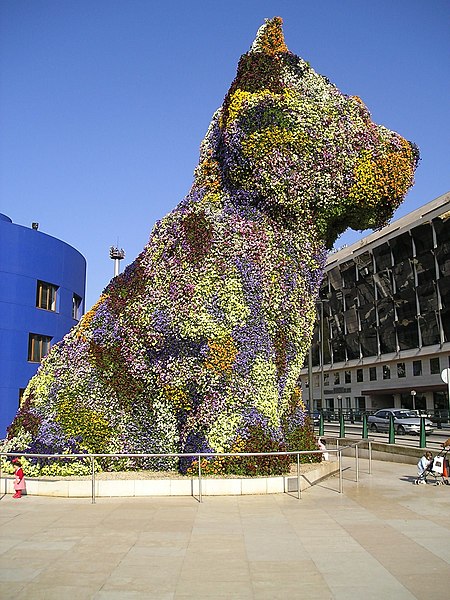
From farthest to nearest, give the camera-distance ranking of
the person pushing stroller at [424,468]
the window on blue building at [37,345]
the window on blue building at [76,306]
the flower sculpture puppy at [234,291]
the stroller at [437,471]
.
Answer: the window on blue building at [76,306] < the window on blue building at [37,345] < the person pushing stroller at [424,468] < the stroller at [437,471] < the flower sculpture puppy at [234,291]

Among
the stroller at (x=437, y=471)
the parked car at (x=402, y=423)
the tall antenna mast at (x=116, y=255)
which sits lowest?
the stroller at (x=437, y=471)

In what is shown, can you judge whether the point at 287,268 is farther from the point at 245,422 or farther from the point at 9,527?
the point at 9,527

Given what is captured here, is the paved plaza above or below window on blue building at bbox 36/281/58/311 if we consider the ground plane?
below

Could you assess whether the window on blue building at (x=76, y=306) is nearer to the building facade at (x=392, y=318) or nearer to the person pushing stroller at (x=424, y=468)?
the building facade at (x=392, y=318)

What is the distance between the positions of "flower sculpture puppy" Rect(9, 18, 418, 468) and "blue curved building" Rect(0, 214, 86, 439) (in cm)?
1573

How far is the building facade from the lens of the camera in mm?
47156

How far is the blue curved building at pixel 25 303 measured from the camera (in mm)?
26391

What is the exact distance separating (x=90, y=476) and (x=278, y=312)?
4.44m

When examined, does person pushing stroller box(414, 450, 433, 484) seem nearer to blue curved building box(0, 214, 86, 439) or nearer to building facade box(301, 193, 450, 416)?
blue curved building box(0, 214, 86, 439)

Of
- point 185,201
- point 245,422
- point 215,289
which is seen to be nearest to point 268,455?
point 245,422

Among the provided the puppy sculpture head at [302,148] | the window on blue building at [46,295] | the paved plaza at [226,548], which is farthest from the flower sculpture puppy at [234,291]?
the window on blue building at [46,295]

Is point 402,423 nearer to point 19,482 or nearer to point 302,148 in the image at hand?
point 302,148

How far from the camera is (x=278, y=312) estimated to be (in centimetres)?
1119

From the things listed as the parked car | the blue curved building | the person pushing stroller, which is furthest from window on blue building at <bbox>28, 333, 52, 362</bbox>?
the person pushing stroller
